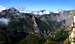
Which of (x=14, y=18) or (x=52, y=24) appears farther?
(x=52, y=24)

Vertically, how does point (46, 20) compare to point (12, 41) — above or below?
above

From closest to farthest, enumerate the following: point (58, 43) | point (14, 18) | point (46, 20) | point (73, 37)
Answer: point (73, 37), point (58, 43), point (14, 18), point (46, 20)

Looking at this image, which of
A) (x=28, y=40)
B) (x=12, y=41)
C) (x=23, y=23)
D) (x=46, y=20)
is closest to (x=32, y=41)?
(x=28, y=40)

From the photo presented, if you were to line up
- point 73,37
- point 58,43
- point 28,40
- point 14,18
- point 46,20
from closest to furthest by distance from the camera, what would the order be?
1. point 73,37
2. point 58,43
3. point 28,40
4. point 14,18
5. point 46,20

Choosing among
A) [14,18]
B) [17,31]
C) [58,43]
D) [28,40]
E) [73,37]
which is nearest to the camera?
[73,37]

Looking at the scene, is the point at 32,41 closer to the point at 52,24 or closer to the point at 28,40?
the point at 28,40

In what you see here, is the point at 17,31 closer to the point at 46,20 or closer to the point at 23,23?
the point at 23,23

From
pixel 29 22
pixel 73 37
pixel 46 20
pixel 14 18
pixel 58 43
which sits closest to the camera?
pixel 73 37

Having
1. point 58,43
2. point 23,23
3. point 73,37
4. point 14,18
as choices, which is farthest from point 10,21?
point 73,37

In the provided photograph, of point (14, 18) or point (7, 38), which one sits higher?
point (14, 18)
